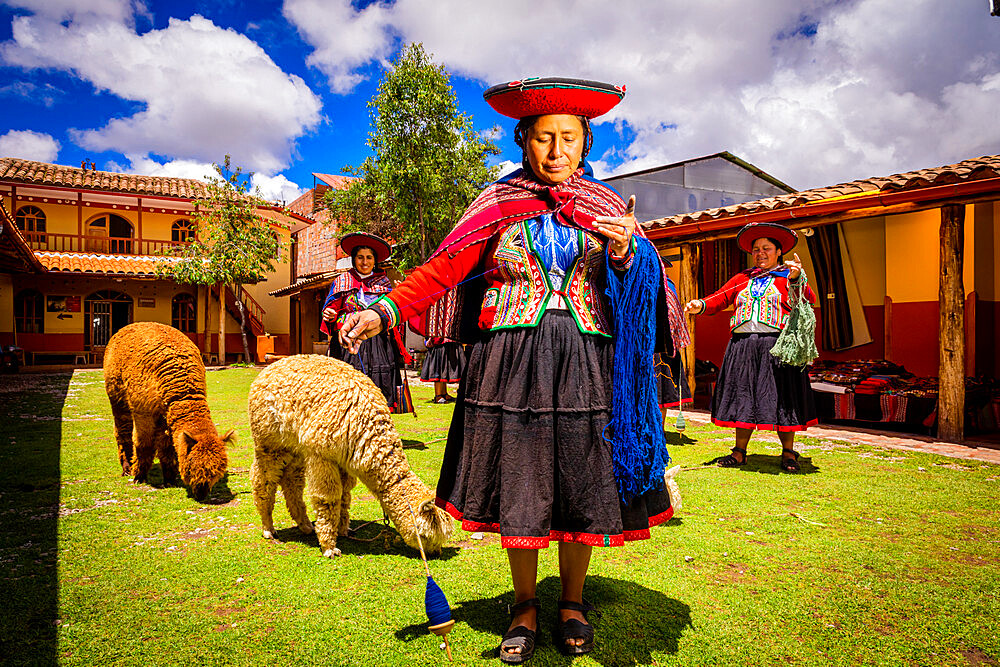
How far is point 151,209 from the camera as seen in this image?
24.3 metres

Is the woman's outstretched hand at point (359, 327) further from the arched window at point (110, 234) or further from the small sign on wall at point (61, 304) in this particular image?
the arched window at point (110, 234)

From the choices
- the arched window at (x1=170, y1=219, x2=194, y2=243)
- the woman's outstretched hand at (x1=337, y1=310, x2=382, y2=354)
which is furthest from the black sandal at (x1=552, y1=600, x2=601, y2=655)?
the arched window at (x1=170, y1=219, x2=194, y2=243)

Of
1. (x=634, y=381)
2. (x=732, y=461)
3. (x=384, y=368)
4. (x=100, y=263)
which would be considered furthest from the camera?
(x=100, y=263)

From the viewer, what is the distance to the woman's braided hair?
96.6 inches

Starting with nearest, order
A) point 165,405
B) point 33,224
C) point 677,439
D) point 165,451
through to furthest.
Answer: point 165,405
point 165,451
point 677,439
point 33,224

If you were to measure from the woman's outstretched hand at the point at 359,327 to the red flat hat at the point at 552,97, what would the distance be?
3.59ft

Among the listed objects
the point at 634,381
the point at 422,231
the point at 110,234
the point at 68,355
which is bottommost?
the point at 68,355

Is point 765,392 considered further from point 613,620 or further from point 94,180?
point 94,180

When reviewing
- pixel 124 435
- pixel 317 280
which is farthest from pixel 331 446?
pixel 317 280

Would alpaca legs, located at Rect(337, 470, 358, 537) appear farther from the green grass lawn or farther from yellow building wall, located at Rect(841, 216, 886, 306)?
yellow building wall, located at Rect(841, 216, 886, 306)

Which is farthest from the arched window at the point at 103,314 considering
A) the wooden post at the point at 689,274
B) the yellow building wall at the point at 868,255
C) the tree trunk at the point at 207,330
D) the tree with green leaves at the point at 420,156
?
the yellow building wall at the point at 868,255

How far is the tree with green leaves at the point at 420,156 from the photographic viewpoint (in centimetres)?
1593

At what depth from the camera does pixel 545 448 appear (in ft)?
7.31

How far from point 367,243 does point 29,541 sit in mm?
3756
